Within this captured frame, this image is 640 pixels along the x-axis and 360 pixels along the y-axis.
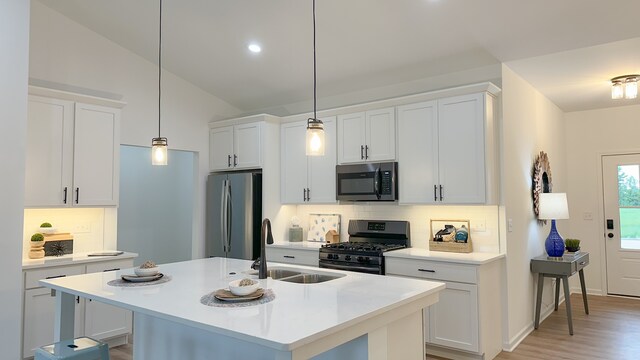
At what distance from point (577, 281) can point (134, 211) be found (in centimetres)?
661

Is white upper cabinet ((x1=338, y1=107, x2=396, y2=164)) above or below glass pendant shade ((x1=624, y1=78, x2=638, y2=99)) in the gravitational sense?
below

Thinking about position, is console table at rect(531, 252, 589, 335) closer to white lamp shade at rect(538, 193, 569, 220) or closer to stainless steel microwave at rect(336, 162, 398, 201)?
white lamp shade at rect(538, 193, 569, 220)

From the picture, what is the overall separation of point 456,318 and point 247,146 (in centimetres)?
307

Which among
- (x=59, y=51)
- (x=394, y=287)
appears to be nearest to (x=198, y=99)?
(x=59, y=51)

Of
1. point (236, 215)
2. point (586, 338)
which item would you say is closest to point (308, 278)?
point (236, 215)

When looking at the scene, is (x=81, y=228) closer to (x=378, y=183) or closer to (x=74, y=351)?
(x=74, y=351)

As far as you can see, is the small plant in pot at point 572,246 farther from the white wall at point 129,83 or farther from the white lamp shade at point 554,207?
the white wall at point 129,83

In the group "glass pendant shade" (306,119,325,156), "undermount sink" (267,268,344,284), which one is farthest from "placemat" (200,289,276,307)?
"glass pendant shade" (306,119,325,156)

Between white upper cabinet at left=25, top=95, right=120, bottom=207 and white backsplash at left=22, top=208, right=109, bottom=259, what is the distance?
30 cm

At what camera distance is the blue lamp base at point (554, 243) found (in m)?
4.80

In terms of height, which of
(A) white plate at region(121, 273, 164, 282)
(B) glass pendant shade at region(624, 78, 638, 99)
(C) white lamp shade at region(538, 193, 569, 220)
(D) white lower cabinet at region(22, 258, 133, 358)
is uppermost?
(B) glass pendant shade at region(624, 78, 638, 99)

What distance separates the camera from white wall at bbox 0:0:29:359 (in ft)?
11.3

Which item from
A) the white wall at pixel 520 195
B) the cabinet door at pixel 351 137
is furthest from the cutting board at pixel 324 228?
the white wall at pixel 520 195

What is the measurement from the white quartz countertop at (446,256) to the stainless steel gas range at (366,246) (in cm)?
15
